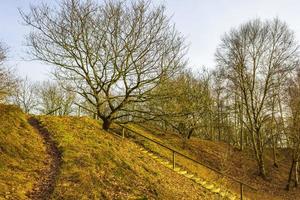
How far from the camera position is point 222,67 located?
28.3m

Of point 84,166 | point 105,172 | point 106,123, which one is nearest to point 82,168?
point 84,166

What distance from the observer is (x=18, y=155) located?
41.0 feet

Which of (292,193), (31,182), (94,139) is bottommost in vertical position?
(292,193)

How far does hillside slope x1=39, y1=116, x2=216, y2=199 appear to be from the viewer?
11.0 metres

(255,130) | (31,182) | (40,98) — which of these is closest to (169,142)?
(255,130)

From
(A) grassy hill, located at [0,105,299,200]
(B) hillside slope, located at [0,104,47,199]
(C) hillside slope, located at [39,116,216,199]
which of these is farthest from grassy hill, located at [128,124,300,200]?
(B) hillside slope, located at [0,104,47,199]

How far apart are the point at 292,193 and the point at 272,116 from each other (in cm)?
749

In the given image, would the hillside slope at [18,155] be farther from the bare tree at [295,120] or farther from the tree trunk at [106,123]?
the bare tree at [295,120]

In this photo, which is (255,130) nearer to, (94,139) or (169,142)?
(169,142)

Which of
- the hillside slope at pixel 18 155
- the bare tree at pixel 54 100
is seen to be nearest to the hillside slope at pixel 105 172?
the hillside slope at pixel 18 155

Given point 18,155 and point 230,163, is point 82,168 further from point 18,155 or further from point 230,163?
point 230,163

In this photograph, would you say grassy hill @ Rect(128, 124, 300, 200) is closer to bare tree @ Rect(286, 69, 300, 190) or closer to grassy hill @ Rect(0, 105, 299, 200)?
grassy hill @ Rect(0, 105, 299, 200)

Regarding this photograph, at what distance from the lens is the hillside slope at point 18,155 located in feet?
33.3

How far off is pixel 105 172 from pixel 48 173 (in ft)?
6.80
